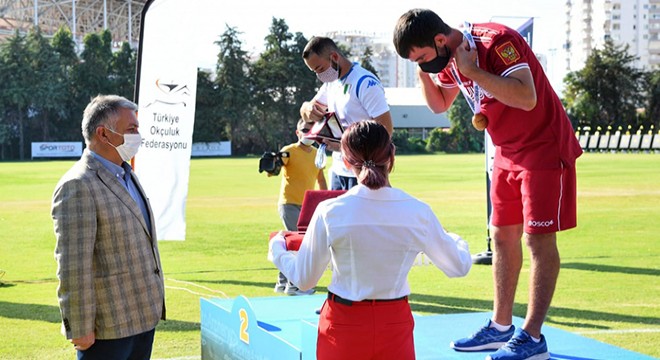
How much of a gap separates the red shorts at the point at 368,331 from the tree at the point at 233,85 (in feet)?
250

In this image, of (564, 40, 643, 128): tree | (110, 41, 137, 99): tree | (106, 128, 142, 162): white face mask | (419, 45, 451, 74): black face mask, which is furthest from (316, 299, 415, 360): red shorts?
(564, 40, 643, 128): tree

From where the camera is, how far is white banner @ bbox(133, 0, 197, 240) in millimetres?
9445

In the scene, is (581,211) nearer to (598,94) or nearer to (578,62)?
(598,94)

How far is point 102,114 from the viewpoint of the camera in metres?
4.52

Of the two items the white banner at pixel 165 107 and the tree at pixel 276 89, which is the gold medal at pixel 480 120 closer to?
the white banner at pixel 165 107

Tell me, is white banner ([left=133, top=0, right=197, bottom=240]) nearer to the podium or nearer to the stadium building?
the podium

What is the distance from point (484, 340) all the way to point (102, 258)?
6.57 feet

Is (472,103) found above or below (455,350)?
above

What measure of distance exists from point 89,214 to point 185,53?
5.63 m

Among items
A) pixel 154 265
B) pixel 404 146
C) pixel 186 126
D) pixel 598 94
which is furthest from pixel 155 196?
pixel 598 94

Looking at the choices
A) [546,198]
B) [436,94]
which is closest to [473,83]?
[436,94]

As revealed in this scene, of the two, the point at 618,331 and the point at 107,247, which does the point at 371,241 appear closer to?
the point at 107,247

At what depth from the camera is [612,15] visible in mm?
192250

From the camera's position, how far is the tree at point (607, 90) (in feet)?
296
